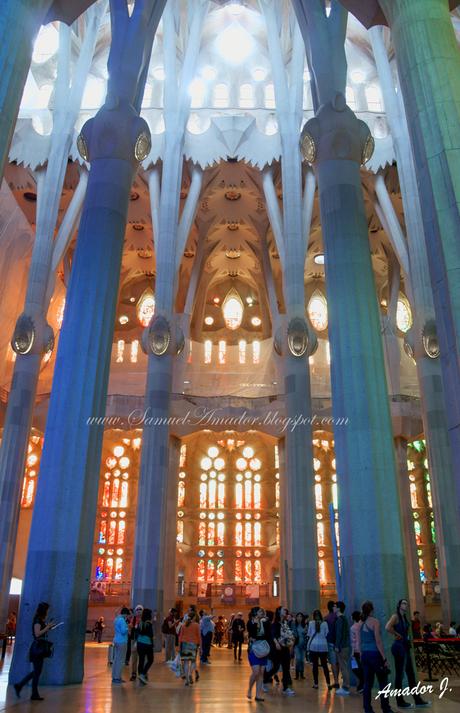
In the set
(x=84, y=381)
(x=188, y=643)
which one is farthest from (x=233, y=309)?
(x=188, y=643)

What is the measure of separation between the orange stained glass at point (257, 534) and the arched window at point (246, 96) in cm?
2044

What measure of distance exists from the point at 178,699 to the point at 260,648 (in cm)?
119

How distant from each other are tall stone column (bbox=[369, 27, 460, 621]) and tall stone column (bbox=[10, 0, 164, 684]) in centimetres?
805

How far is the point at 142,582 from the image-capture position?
1772 centimetres

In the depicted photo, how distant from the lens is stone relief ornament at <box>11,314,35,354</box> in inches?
805

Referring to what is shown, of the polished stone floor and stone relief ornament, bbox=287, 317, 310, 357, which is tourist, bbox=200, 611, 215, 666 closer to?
the polished stone floor

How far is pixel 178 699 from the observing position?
24.0 ft

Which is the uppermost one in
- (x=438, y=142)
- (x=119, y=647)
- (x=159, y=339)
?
(x=159, y=339)

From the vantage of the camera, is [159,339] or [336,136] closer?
[336,136]

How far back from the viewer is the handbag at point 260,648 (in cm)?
737

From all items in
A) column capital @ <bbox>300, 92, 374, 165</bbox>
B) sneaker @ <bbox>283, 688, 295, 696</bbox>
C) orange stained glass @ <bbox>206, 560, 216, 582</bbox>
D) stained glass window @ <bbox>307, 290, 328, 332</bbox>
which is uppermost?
stained glass window @ <bbox>307, 290, 328, 332</bbox>

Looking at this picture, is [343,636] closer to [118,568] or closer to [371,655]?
[371,655]

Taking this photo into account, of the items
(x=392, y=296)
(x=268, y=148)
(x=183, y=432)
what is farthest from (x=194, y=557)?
(x=268, y=148)

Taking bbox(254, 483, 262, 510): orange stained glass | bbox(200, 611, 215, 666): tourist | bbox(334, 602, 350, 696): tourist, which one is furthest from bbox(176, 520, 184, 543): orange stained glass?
bbox(334, 602, 350, 696): tourist
